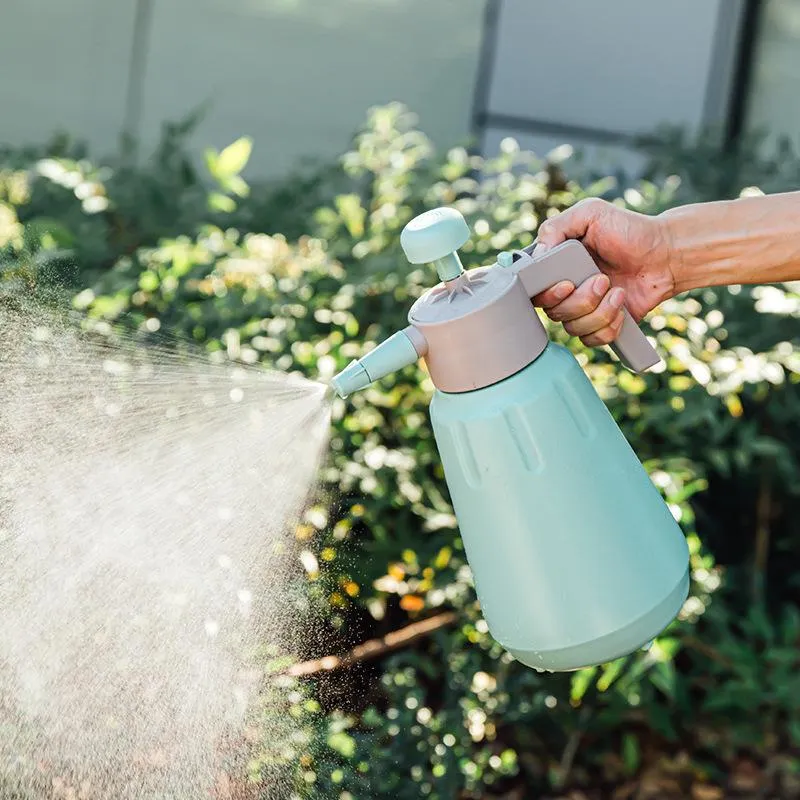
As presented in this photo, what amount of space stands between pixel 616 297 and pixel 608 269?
0.20 meters

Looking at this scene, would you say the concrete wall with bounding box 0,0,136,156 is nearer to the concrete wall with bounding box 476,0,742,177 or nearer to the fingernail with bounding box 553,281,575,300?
the concrete wall with bounding box 476,0,742,177

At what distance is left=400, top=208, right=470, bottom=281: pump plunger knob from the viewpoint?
1.46 metres

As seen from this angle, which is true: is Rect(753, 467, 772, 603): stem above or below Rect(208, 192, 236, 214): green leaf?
below

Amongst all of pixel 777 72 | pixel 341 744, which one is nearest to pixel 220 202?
pixel 341 744

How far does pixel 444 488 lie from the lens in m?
2.61

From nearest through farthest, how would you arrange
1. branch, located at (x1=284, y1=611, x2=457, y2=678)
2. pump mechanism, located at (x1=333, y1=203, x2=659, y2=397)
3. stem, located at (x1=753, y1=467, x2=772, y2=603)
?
pump mechanism, located at (x1=333, y1=203, x2=659, y2=397)
branch, located at (x1=284, y1=611, x2=457, y2=678)
stem, located at (x1=753, y1=467, x2=772, y2=603)

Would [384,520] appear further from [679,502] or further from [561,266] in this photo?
[561,266]

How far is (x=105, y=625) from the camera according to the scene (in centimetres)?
222

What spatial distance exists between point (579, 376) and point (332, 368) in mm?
962

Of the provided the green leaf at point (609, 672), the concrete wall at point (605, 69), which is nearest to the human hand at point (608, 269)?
the green leaf at point (609, 672)

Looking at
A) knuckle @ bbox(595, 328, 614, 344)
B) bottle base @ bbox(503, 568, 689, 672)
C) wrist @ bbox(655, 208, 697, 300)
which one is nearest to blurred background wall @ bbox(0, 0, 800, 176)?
wrist @ bbox(655, 208, 697, 300)

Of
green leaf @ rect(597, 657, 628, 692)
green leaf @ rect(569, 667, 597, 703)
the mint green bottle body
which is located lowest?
green leaf @ rect(569, 667, 597, 703)

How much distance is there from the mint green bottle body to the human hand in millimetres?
112

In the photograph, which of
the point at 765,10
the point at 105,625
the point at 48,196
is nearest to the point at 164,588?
the point at 105,625
